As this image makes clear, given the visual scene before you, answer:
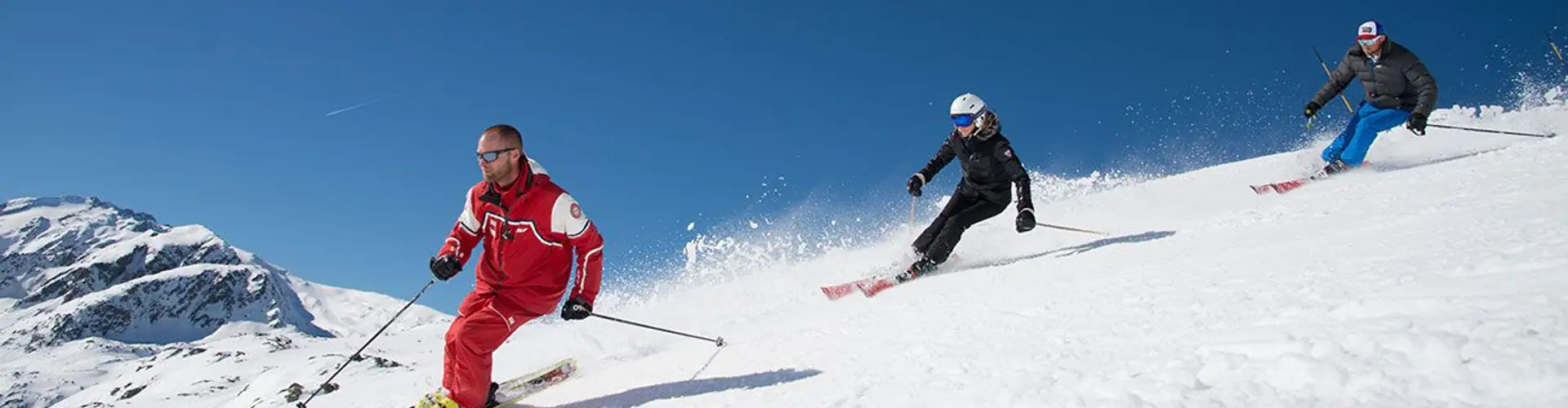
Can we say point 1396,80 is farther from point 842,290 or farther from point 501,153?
point 501,153

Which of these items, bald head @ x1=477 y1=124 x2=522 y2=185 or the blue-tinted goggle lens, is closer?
bald head @ x1=477 y1=124 x2=522 y2=185

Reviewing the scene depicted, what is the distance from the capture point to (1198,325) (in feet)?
11.1

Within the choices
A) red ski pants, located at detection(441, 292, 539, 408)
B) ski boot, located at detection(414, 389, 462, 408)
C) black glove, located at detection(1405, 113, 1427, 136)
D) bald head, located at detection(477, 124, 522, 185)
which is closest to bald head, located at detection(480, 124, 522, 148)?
bald head, located at detection(477, 124, 522, 185)

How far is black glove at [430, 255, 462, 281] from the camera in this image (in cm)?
541

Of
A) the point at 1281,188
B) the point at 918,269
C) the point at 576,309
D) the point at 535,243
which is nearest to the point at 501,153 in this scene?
the point at 535,243

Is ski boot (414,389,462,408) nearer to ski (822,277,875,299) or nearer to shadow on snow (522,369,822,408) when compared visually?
shadow on snow (522,369,822,408)

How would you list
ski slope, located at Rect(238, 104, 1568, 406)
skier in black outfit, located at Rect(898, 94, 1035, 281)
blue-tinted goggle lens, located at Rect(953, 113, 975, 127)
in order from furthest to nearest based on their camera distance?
blue-tinted goggle lens, located at Rect(953, 113, 975, 127) → skier in black outfit, located at Rect(898, 94, 1035, 281) → ski slope, located at Rect(238, 104, 1568, 406)

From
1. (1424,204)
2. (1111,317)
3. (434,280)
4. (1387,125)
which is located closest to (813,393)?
(1111,317)

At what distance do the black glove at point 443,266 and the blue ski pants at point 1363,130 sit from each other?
1171 centimetres

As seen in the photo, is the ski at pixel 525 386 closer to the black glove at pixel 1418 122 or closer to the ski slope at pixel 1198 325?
the ski slope at pixel 1198 325

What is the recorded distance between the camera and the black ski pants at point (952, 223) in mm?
8625

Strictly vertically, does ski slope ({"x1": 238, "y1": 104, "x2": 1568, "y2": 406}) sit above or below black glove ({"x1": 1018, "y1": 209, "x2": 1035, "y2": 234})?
below

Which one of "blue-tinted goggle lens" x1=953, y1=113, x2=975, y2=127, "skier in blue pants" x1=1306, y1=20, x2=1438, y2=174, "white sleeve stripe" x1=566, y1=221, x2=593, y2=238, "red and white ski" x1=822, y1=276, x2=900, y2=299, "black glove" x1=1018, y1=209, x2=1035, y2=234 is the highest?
"skier in blue pants" x1=1306, y1=20, x2=1438, y2=174

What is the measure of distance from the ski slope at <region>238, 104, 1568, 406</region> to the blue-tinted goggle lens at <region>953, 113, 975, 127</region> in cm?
161
